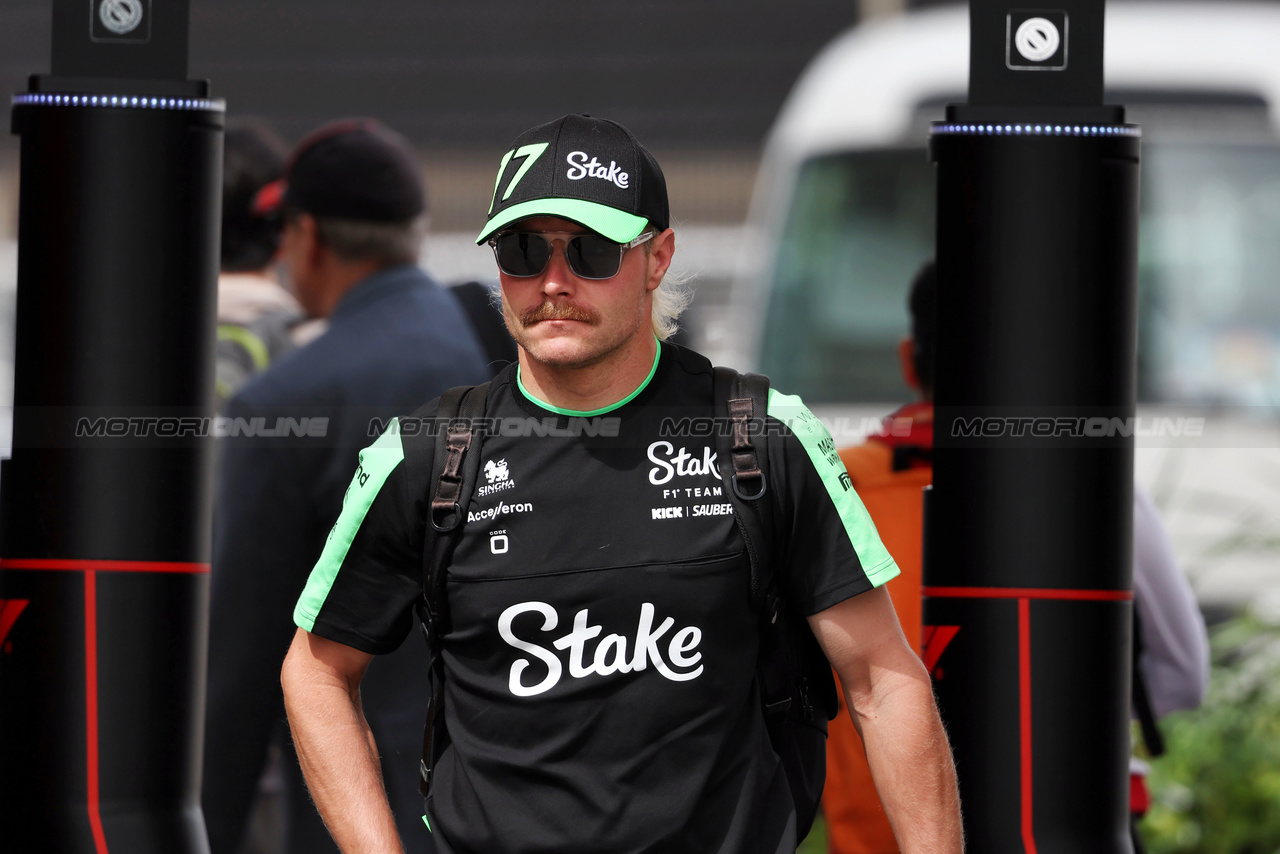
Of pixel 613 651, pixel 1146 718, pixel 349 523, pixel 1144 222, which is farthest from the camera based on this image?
pixel 1144 222

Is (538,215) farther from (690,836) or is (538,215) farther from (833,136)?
(833,136)

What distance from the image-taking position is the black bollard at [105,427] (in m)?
2.74

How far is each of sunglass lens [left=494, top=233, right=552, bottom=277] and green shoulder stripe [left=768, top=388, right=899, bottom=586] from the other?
379mm

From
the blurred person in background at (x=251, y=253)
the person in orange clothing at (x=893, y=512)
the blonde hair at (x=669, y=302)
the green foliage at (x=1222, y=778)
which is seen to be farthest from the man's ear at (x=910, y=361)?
the green foliage at (x=1222, y=778)

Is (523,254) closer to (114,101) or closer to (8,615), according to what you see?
(114,101)

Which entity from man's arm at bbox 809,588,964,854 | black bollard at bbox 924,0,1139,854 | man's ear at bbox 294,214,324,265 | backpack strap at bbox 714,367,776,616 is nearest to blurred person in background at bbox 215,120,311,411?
man's ear at bbox 294,214,324,265

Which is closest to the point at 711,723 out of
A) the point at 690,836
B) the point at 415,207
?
the point at 690,836

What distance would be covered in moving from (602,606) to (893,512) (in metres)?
1.34

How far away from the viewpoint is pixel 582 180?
2363mm

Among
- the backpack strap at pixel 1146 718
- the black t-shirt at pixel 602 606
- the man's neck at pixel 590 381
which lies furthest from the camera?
the backpack strap at pixel 1146 718

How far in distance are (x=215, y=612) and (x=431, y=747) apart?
4.75ft

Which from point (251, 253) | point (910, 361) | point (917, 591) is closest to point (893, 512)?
point (917, 591)

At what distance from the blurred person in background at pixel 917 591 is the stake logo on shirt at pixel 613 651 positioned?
125 centimetres

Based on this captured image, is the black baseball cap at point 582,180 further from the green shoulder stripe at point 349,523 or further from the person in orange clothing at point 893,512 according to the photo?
the person in orange clothing at point 893,512
